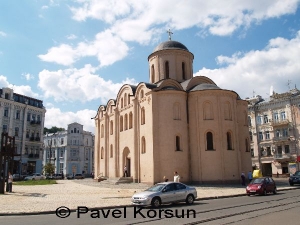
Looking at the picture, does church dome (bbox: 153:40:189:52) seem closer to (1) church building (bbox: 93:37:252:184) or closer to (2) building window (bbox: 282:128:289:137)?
(1) church building (bbox: 93:37:252:184)

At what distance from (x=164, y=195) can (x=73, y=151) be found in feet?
195

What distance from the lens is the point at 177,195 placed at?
15914mm

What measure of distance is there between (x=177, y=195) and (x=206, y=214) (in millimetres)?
3840

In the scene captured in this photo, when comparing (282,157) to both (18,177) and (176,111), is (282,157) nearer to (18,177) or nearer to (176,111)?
(176,111)

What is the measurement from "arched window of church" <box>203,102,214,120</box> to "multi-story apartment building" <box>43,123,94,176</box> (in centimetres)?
4634

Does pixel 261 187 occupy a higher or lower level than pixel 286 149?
lower

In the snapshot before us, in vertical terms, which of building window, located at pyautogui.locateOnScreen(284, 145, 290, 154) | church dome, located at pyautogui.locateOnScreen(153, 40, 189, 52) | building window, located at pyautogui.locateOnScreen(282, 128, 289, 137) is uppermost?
church dome, located at pyautogui.locateOnScreen(153, 40, 189, 52)

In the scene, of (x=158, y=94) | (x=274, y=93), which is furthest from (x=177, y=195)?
(x=274, y=93)

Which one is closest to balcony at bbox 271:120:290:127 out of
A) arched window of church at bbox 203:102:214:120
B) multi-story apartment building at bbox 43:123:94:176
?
arched window of church at bbox 203:102:214:120

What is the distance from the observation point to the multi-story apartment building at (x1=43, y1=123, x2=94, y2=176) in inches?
2798

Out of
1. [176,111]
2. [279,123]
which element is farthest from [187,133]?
[279,123]

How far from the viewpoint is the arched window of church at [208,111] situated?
1266 inches

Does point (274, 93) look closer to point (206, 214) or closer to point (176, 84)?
point (176, 84)

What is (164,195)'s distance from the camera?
50.6 ft
